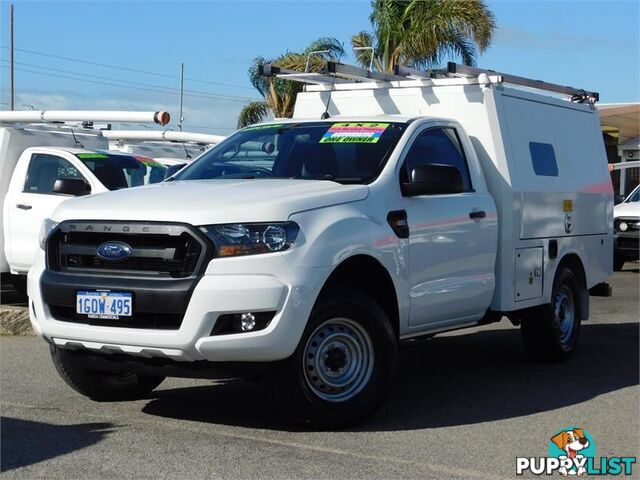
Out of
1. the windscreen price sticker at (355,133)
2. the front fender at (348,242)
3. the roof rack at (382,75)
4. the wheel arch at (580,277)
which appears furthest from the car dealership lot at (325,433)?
the roof rack at (382,75)

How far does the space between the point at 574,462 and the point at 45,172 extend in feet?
27.2

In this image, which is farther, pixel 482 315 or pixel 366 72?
pixel 366 72

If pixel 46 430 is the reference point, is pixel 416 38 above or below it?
above

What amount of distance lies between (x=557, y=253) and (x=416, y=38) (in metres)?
16.3

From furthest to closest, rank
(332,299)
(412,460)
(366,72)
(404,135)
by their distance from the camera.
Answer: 1. (366,72)
2. (404,135)
3. (332,299)
4. (412,460)

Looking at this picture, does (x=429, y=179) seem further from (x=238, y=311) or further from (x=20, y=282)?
(x=20, y=282)

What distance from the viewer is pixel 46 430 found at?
5934mm

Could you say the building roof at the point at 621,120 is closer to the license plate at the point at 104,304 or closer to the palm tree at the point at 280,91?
the palm tree at the point at 280,91

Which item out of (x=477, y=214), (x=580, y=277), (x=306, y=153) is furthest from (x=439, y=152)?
(x=580, y=277)

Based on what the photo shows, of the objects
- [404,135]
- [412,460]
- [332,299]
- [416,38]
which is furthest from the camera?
[416,38]

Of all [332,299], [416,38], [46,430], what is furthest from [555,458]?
[416,38]

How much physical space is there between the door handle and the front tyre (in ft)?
4.50

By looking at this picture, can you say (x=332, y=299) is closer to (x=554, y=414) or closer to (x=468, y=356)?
(x=554, y=414)

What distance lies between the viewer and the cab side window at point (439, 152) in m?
6.98
